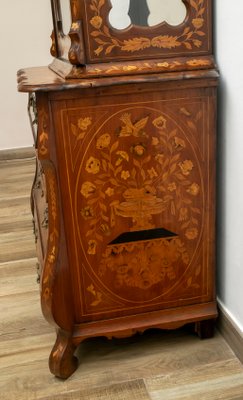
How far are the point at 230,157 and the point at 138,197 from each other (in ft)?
0.93

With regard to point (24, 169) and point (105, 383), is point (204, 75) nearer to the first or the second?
Result: point (105, 383)

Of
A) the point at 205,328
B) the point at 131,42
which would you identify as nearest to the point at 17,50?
the point at 131,42

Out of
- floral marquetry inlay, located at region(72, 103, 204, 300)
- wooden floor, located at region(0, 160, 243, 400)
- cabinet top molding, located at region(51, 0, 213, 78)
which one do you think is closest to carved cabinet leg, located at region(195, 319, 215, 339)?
wooden floor, located at region(0, 160, 243, 400)

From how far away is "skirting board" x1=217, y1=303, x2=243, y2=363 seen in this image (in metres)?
1.38

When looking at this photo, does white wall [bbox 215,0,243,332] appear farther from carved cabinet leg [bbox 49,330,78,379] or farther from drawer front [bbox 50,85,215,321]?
carved cabinet leg [bbox 49,330,78,379]

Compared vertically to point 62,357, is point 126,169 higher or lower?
higher

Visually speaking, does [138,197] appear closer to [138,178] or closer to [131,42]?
[138,178]

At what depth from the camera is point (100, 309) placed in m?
1.40

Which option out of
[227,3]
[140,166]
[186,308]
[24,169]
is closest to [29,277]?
[186,308]

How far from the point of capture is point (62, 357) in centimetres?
135

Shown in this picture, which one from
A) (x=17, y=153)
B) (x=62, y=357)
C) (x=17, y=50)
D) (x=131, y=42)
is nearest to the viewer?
(x=131, y=42)

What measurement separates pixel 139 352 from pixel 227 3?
3.43ft

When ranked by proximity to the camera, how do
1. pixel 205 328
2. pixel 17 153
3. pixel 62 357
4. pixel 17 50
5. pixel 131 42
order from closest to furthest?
pixel 131 42 < pixel 62 357 < pixel 205 328 < pixel 17 50 < pixel 17 153

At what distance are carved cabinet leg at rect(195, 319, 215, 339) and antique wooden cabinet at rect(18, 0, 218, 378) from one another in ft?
0.13
